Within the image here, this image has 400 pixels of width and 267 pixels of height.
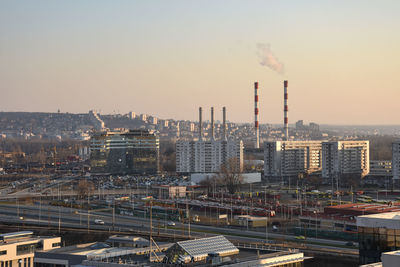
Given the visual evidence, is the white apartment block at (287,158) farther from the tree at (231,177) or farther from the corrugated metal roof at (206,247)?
the corrugated metal roof at (206,247)

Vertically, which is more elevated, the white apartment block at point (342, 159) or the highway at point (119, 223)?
the white apartment block at point (342, 159)

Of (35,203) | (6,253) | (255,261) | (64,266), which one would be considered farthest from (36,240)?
(35,203)

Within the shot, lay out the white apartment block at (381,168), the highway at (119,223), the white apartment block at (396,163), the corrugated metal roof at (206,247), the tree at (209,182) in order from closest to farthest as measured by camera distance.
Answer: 1. the corrugated metal roof at (206,247)
2. the highway at (119,223)
3. the tree at (209,182)
4. the white apartment block at (396,163)
5. the white apartment block at (381,168)

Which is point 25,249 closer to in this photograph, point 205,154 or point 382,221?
point 382,221

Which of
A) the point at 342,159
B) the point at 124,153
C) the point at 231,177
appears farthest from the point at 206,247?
Result: the point at 124,153

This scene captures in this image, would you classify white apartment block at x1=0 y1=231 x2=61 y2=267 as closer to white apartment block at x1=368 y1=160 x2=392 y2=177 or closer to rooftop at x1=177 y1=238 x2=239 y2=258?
rooftop at x1=177 y1=238 x2=239 y2=258

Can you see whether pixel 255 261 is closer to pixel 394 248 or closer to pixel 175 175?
pixel 394 248

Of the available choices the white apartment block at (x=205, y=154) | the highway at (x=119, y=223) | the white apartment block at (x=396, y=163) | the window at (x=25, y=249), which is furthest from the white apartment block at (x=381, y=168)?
the window at (x=25, y=249)
